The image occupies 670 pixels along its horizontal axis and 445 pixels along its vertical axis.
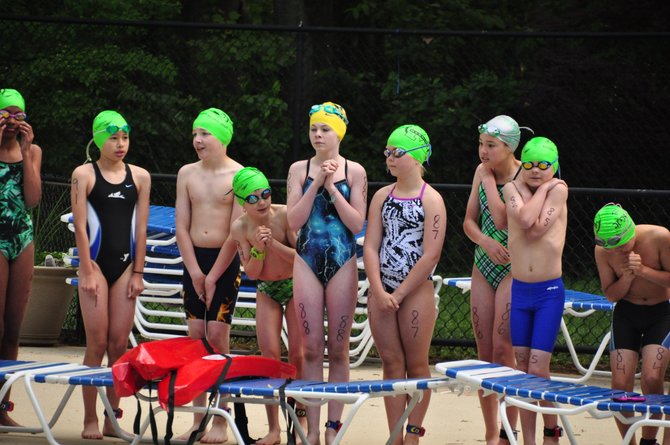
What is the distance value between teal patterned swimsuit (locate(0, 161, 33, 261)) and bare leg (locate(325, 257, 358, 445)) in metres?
2.01

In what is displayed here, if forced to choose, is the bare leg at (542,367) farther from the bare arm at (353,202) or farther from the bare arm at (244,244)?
the bare arm at (244,244)

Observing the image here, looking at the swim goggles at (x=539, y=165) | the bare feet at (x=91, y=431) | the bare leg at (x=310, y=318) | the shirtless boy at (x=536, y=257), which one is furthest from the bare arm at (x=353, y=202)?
the bare feet at (x=91, y=431)

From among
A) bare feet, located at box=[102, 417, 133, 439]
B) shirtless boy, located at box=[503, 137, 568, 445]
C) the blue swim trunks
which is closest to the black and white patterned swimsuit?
shirtless boy, located at box=[503, 137, 568, 445]

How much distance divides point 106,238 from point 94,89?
5648 mm

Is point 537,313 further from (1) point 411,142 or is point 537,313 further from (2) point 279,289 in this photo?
(2) point 279,289

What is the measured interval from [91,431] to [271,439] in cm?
106

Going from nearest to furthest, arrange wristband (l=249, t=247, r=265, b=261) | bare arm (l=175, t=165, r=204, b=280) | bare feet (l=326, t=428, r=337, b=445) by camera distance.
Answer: bare feet (l=326, t=428, r=337, b=445) < wristband (l=249, t=247, r=265, b=261) < bare arm (l=175, t=165, r=204, b=280)

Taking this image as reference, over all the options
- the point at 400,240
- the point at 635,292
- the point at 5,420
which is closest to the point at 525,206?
the point at 400,240

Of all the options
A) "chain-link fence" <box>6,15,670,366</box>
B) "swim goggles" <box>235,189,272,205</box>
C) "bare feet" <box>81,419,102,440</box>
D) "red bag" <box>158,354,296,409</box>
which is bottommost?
"bare feet" <box>81,419,102,440</box>

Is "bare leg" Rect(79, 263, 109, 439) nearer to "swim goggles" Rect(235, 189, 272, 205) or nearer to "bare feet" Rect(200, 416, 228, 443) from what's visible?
"bare feet" Rect(200, 416, 228, 443)

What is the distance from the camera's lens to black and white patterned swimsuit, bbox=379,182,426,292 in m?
6.57

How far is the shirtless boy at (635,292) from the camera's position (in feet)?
21.1

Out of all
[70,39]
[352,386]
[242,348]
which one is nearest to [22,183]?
[352,386]

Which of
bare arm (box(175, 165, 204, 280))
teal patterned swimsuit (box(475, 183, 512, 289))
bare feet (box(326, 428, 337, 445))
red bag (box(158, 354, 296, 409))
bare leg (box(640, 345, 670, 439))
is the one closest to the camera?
red bag (box(158, 354, 296, 409))
